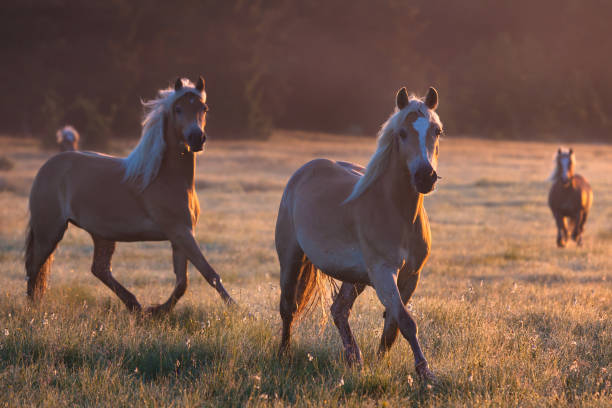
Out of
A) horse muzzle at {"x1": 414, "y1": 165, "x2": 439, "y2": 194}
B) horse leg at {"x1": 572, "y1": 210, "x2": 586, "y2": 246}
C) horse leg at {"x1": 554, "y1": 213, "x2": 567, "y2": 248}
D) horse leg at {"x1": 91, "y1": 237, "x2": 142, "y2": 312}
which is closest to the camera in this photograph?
horse muzzle at {"x1": 414, "y1": 165, "x2": 439, "y2": 194}

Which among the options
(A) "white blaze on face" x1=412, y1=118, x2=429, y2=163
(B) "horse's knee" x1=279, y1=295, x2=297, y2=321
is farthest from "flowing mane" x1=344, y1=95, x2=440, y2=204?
(B) "horse's knee" x1=279, y1=295, x2=297, y2=321

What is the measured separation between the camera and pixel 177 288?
643 cm

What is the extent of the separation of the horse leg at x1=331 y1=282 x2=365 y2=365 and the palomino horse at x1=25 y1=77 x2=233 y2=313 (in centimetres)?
134

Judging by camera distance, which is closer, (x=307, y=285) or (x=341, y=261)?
(x=341, y=261)

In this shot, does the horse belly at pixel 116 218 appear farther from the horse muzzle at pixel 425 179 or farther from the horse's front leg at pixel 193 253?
the horse muzzle at pixel 425 179

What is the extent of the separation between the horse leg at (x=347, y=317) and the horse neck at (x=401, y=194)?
3.80 ft

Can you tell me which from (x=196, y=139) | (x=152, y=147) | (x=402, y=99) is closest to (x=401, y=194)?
(x=402, y=99)

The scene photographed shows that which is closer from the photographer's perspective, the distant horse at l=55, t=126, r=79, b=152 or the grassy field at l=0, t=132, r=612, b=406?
the grassy field at l=0, t=132, r=612, b=406

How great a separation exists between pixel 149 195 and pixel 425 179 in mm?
3432

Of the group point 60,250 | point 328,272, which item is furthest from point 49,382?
point 60,250

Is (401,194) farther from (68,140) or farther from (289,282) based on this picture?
(68,140)

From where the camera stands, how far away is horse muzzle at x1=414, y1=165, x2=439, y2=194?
3.86 meters

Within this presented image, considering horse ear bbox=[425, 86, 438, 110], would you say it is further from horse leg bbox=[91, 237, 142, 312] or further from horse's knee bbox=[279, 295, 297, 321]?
horse leg bbox=[91, 237, 142, 312]

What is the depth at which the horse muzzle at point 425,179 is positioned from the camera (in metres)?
3.86
